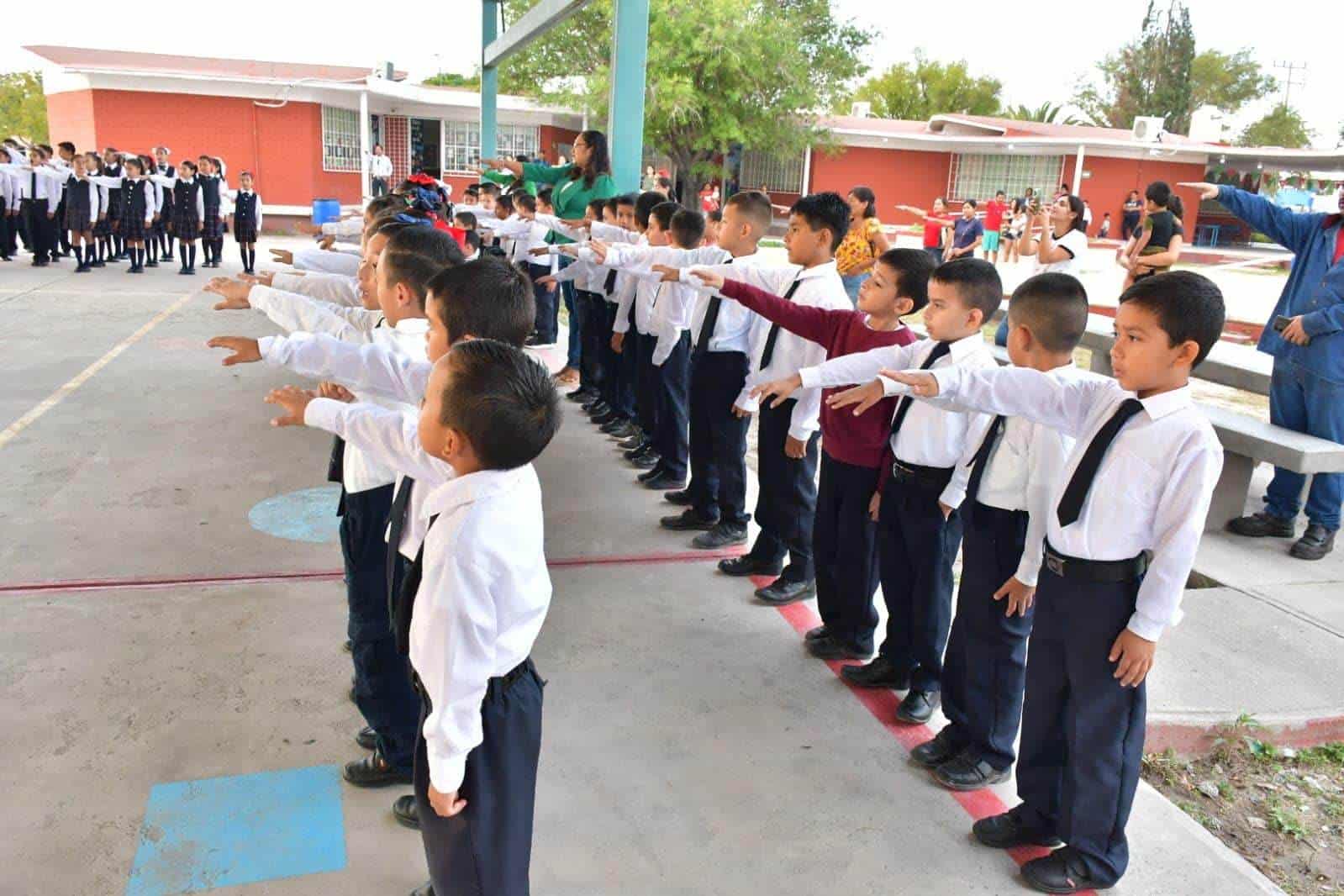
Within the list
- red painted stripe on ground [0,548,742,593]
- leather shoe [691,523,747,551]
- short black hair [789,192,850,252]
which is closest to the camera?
short black hair [789,192,850,252]

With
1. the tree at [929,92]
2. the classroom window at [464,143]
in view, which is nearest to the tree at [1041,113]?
the tree at [929,92]

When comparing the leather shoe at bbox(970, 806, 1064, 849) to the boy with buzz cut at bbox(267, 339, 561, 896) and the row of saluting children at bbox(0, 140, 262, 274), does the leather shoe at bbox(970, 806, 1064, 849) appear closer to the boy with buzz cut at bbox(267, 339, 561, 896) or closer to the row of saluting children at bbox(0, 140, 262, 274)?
the boy with buzz cut at bbox(267, 339, 561, 896)

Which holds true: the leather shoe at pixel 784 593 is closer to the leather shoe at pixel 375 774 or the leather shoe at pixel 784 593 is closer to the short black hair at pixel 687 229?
the leather shoe at pixel 375 774

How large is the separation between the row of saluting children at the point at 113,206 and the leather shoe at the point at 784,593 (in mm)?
11317

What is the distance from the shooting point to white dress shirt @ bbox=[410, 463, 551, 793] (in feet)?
5.52

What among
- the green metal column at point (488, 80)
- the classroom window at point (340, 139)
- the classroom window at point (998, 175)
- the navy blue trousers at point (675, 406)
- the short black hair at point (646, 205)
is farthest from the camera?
the classroom window at point (998, 175)

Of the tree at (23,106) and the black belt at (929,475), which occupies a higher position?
the tree at (23,106)

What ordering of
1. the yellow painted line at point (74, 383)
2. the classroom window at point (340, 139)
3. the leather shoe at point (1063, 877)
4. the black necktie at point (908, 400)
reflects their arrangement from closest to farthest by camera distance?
1. the leather shoe at point (1063, 877)
2. the black necktie at point (908, 400)
3. the yellow painted line at point (74, 383)
4. the classroom window at point (340, 139)

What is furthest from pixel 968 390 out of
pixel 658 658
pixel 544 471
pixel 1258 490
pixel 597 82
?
pixel 597 82

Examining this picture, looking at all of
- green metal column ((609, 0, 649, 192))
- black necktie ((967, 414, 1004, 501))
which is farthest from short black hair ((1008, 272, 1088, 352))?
green metal column ((609, 0, 649, 192))

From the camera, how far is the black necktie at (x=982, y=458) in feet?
8.56

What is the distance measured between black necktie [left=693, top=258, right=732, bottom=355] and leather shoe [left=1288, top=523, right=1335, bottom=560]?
2999 mm

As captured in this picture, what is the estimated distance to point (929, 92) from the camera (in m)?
50.8

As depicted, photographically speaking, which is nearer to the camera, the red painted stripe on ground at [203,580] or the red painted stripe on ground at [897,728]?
the red painted stripe on ground at [897,728]
